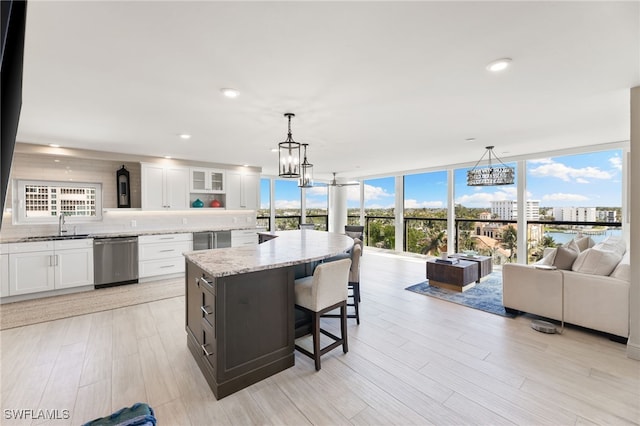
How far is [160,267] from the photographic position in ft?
17.5

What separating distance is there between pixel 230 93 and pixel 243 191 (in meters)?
4.31

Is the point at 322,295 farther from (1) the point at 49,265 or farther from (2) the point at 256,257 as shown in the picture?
(1) the point at 49,265

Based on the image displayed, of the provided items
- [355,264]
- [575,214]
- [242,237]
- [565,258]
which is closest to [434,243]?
[575,214]

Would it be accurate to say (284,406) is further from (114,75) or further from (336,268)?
(114,75)

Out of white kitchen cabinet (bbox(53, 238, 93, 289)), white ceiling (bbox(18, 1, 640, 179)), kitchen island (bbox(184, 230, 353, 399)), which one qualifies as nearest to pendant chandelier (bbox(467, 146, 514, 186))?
white ceiling (bbox(18, 1, 640, 179))

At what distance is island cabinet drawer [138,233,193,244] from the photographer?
5174mm

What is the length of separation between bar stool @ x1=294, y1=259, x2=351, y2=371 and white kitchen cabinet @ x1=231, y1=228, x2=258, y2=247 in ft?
12.8

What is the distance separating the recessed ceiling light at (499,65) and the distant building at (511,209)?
4.58m

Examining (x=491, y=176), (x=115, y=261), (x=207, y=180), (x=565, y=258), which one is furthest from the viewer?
(x=207, y=180)

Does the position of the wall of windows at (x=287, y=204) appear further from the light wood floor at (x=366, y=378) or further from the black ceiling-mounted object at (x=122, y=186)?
the light wood floor at (x=366, y=378)

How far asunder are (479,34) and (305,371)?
2804 mm

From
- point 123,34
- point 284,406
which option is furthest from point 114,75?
point 284,406

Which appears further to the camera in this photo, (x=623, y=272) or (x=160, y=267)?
(x=160, y=267)

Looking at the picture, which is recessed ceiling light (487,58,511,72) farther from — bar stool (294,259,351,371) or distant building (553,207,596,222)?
distant building (553,207,596,222)
